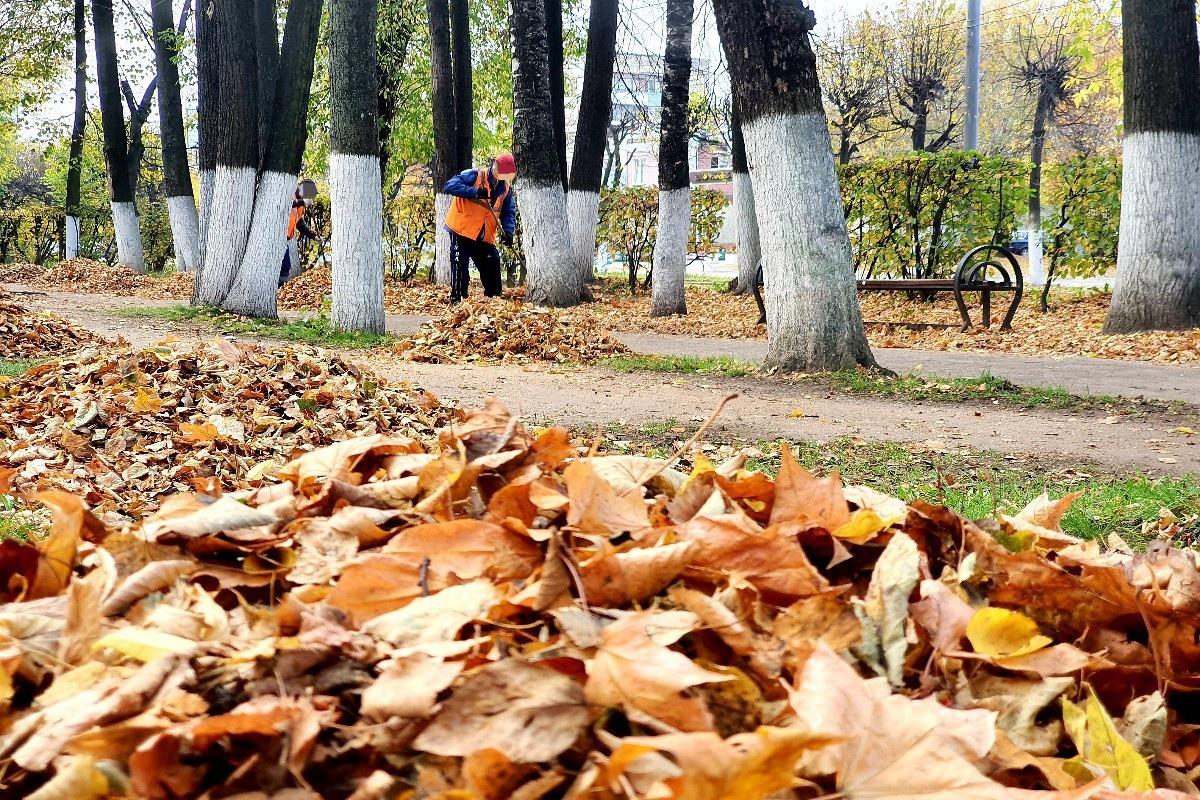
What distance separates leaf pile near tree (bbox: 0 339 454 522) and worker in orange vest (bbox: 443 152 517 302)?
7761 millimetres

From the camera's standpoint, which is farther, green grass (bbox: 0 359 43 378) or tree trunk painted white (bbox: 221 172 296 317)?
tree trunk painted white (bbox: 221 172 296 317)

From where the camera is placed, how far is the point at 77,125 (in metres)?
29.1

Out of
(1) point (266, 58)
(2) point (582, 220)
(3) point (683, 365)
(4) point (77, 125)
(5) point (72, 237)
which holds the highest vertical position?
(4) point (77, 125)

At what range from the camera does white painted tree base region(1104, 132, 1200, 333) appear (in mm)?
10508

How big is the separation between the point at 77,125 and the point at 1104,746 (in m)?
32.3

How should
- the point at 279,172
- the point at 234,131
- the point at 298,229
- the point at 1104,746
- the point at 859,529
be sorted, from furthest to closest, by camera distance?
the point at 298,229 < the point at 279,172 < the point at 234,131 < the point at 859,529 < the point at 1104,746

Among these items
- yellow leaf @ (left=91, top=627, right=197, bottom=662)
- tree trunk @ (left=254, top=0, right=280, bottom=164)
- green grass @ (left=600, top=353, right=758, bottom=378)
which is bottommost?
green grass @ (left=600, top=353, right=758, bottom=378)

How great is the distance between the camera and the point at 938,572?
161 centimetres

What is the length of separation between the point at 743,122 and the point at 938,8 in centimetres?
3085

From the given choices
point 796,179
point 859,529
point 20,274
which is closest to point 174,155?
point 20,274

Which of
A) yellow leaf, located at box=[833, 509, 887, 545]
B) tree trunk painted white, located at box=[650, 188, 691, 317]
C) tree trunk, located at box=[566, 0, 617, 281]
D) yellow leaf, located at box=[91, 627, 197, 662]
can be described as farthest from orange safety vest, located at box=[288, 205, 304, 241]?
yellow leaf, located at box=[91, 627, 197, 662]

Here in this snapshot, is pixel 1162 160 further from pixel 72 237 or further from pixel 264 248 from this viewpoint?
pixel 72 237

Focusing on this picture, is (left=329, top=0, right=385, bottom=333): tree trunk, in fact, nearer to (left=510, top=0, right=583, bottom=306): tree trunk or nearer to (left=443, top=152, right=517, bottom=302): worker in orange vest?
(left=510, top=0, right=583, bottom=306): tree trunk

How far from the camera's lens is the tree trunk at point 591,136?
17.0 meters
